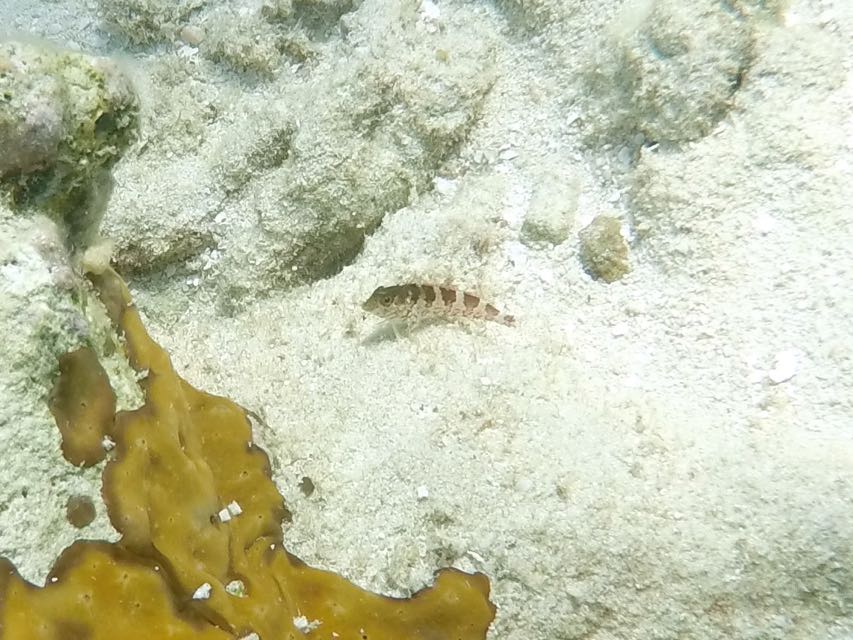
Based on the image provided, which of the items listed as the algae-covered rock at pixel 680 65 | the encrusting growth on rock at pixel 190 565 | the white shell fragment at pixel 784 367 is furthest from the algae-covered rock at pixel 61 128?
the white shell fragment at pixel 784 367

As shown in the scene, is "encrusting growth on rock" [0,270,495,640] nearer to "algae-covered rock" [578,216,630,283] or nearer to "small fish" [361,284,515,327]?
"small fish" [361,284,515,327]

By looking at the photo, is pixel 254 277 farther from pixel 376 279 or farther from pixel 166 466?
pixel 166 466

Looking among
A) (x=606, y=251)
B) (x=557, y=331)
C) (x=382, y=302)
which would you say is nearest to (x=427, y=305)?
(x=382, y=302)

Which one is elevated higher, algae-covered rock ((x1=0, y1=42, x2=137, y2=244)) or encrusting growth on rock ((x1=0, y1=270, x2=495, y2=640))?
algae-covered rock ((x1=0, y1=42, x2=137, y2=244))

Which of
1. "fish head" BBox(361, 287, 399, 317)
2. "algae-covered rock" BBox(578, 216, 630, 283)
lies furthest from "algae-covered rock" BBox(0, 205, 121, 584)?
"algae-covered rock" BBox(578, 216, 630, 283)

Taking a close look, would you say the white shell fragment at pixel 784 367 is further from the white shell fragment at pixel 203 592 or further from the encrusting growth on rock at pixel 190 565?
the white shell fragment at pixel 203 592

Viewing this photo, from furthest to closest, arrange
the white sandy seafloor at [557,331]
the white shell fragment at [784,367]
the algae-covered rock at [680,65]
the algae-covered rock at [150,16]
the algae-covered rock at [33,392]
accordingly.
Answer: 1. the algae-covered rock at [150,16]
2. the algae-covered rock at [680,65]
3. the white shell fragment at [784,367]
4. the white sandy seafloor at [557,331]
5. the algae-covered rock at [33,392]

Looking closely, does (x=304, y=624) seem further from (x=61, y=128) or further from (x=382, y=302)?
(x=61, y=128)
